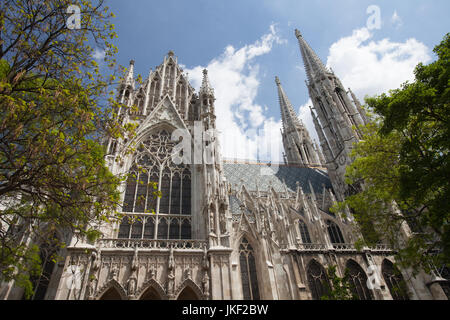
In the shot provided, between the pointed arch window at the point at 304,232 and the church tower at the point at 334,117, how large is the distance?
22.7ft

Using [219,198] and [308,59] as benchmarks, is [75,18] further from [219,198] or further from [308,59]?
[308,59]

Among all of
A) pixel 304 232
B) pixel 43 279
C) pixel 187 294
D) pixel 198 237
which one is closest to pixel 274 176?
pixel 304 232

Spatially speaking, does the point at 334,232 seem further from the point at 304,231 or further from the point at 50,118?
the point at 50,118

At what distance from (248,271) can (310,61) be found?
110 feet

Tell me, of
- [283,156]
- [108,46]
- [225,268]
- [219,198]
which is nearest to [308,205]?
[219,198]

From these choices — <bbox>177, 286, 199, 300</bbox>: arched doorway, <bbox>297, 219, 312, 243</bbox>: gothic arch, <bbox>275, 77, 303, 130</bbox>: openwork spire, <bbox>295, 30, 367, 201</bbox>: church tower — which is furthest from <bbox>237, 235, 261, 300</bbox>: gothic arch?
<bbox>275, 77, 303, 130</bbox>: openwork spire

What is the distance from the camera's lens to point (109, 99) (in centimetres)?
889

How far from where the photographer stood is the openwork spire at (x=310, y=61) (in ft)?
120

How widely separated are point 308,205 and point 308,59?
25.8 meters

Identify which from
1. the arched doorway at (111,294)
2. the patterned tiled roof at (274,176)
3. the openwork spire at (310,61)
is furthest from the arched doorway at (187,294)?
the openwork spire at (310,61)

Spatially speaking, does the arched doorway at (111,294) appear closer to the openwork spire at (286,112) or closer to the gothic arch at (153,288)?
the gothic arch at (153,288)

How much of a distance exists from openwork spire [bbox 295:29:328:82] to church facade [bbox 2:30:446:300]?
1244 centimetres

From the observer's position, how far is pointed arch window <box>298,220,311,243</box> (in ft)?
70.7

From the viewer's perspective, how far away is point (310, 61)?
127 feet
